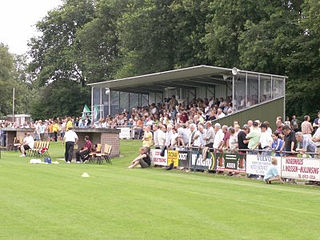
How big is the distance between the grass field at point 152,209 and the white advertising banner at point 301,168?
20.9 inches

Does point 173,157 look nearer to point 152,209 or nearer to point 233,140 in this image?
point 233,140

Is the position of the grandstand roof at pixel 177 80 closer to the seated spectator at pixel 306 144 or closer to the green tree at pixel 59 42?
the seated spectator at pixel 306 144

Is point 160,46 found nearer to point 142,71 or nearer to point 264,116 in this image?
point 142,71

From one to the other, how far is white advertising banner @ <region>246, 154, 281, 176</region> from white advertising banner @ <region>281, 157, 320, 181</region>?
30cm

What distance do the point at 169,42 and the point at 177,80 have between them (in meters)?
13.0

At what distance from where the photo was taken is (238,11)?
1742 inches

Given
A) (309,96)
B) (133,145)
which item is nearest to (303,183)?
(133,145)

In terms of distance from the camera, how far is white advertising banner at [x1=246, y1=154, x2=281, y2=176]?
21656mm

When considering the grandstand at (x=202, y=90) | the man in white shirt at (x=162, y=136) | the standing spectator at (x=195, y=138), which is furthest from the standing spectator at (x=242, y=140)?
the grandstand at (x=202, y=90)

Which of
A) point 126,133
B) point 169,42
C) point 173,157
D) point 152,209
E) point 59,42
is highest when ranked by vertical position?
point 59,42

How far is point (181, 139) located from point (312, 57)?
16502 millimetres

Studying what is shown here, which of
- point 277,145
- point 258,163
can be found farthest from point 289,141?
point 258,163

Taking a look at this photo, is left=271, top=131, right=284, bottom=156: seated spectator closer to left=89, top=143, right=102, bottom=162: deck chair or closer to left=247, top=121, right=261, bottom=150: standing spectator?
left=247, top=121, right=261, bottom=150: standing spectator

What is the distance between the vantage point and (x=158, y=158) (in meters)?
28.9
